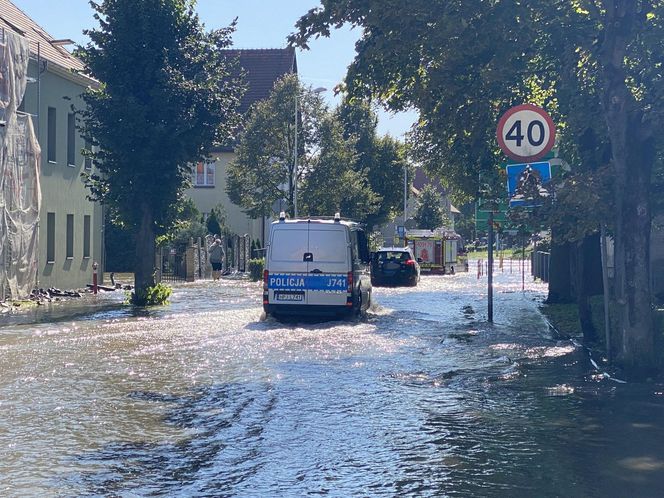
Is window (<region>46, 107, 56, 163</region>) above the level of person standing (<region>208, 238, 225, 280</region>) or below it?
above

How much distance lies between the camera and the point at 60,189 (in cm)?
3216

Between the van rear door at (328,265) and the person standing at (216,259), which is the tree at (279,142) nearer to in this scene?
the person standing at (216,259)

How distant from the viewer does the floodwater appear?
7.18 m

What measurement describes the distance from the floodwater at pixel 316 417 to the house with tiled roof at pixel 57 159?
13275mm

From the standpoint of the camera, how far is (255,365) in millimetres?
13297

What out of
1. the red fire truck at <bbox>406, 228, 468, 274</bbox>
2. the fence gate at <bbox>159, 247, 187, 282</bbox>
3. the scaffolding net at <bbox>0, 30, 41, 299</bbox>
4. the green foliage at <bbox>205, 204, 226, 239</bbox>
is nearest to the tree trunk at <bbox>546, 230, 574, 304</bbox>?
the scaffolding net at <bbox>0, 30, 41, 299</bbox>

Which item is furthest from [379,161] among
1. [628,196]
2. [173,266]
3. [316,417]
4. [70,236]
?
[316,417]

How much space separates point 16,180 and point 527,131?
17595 millimetres

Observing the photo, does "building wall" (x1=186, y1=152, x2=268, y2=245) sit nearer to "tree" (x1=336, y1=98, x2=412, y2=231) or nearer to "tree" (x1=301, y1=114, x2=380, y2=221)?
"tree" (x1=336, y1=98, x2=412, y2=231)

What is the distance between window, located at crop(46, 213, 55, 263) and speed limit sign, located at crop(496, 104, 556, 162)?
837 inches

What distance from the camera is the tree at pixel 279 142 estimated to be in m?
46.9

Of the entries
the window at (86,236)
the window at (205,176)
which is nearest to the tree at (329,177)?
the window at (86,236)

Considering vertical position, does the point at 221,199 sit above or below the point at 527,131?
above

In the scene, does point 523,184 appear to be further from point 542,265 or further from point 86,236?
point 542,265
